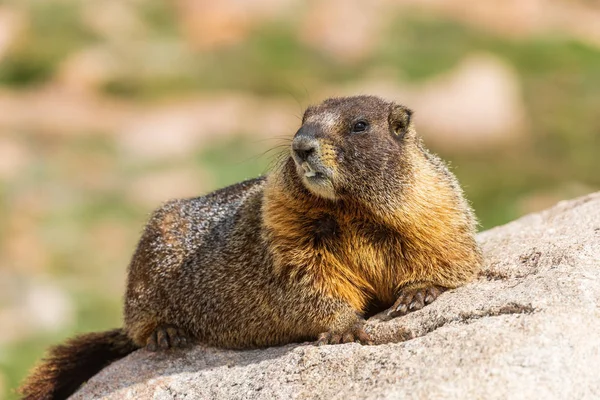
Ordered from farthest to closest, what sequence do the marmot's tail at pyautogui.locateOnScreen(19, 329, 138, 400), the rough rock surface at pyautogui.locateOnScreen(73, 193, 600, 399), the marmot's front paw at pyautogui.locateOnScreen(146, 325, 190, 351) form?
the marmot's tail at pyautogui.locateOnScreen(19, 329, 138, 400)
the marmot's front paw at pyautogui.locateOnScreen(146, 325, 190, 351)
the rough rock surface at pyautogui.locateOnScreen(73, 193, 600, 399)

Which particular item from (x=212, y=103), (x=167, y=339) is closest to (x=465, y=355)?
(x=167, y=339)

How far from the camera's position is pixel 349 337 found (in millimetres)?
4809

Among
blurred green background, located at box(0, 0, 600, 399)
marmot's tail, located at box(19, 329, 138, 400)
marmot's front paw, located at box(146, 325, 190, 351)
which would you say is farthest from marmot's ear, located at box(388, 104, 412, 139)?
blurred green background, located at box(0, 0, 600, 399)

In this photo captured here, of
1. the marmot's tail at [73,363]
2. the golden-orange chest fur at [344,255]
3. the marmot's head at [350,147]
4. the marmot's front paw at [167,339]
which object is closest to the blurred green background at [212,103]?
the marmot's tail at [73,363]

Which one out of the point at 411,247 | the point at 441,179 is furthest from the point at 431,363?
the point at 441,179

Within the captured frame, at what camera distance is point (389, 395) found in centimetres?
391

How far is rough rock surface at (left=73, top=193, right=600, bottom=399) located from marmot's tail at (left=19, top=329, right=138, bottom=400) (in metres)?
0.67

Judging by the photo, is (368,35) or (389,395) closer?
(389,395)

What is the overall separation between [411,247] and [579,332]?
1.32 metres

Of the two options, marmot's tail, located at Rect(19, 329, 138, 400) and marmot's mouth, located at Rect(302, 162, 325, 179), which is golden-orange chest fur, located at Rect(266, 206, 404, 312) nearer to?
marmot's mouth, located at Rect(302, 162, 325, 179)

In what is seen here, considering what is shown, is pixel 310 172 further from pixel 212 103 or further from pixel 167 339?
pixel 212 103

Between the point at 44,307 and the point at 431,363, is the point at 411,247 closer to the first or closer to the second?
the point at 431,363

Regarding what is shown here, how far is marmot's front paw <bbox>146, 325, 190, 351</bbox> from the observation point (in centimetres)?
585

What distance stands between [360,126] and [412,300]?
1093mm
